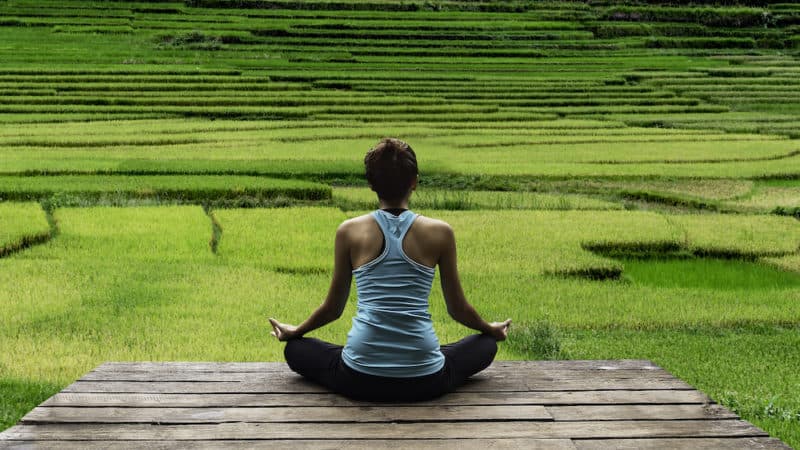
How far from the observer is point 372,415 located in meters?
3.62

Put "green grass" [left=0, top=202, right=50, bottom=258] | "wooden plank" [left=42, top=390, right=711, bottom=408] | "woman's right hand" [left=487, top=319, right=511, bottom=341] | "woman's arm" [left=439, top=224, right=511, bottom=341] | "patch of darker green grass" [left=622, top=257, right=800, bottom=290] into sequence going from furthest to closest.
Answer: "green grass" [left=0, top=202, right=50, bottom=258] → "patch of darker green grass" [left=622, top=257, right=800, bottom=290] → "woman's right hand" [left=487, top=319, right=511, bottom=341] → "woman's arm" [left=439, top=224, right=511, bottom=341] → "wooden plank" [left=42, top=390, right=711, bottom=408]

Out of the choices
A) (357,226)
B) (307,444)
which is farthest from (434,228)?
(307,444)

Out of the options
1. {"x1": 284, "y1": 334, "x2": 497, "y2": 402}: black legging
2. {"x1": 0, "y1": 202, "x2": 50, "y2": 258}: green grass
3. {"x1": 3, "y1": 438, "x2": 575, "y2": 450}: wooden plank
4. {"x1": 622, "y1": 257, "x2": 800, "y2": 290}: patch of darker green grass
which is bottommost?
{"x1": 622, "y1": 257, "x2": 800, "y2": 290}: patch of darker green grass

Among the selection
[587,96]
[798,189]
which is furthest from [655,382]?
[587,96]

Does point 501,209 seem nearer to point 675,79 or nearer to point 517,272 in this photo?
point 517,272

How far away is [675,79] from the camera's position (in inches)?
1502

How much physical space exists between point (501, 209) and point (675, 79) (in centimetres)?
2628

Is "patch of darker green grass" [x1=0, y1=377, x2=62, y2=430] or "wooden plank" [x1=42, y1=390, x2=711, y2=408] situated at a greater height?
"wooden plank" [x1=42, y1=390, x2=711, y2=408]

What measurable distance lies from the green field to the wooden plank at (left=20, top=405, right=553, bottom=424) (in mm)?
1764

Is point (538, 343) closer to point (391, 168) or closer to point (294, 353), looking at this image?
point (294, 353)

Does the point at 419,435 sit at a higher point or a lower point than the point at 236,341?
higher

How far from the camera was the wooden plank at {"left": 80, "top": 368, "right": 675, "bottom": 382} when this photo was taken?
13.3 ft

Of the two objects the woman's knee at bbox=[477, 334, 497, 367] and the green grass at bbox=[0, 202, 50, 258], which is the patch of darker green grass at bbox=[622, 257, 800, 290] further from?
the green grass at bbox=[0, 202, 50, 258]

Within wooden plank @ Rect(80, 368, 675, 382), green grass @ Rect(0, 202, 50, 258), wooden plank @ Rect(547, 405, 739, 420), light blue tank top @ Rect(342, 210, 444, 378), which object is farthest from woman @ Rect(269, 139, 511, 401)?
green grass @ Rect(0, 202, 50, 258)
